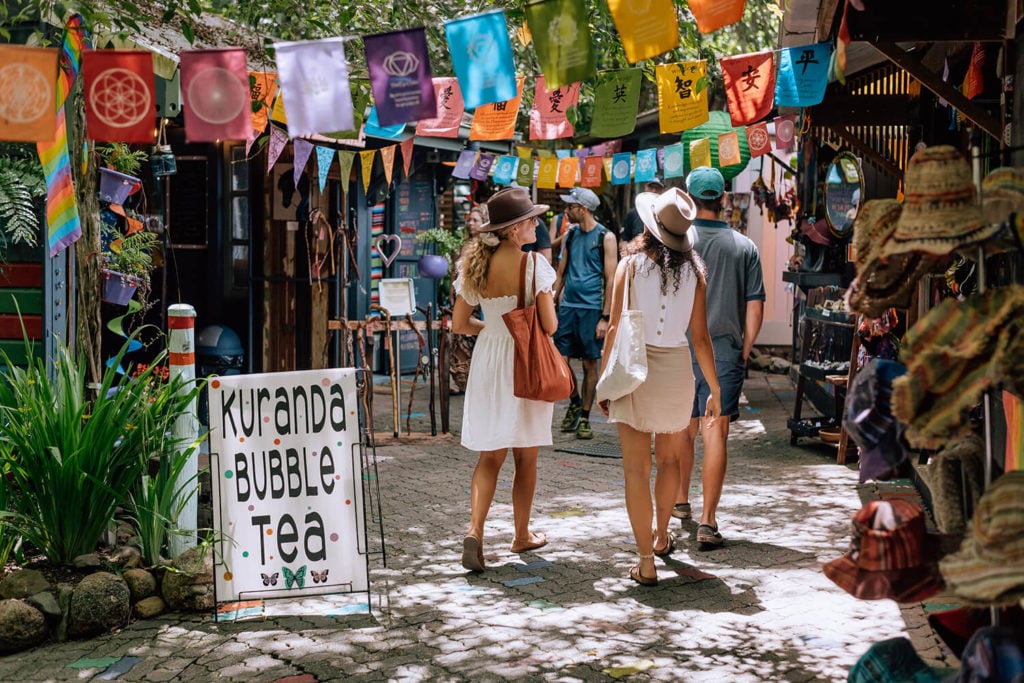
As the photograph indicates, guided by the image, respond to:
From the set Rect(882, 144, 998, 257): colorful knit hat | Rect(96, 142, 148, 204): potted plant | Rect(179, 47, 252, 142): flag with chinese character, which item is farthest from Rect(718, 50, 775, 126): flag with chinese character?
Rect(882, 144, 998, 257): colorful knit hat

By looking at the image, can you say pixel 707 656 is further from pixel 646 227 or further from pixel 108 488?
pixel 108 488

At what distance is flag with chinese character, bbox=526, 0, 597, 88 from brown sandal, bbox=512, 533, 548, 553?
8.30 feet

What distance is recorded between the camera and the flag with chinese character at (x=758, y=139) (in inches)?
440

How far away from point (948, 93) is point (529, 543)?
3.20 metres

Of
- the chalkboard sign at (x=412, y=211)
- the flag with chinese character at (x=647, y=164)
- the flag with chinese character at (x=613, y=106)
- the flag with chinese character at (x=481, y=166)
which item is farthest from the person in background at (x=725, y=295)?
the chalkboard sign at (x=412, y=211)

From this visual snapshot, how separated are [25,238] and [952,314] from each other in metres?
5.86

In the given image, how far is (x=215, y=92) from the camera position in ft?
17.1

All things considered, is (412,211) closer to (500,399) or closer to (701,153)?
(701,153)

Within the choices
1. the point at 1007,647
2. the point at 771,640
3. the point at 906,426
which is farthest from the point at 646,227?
the point at 1007,647

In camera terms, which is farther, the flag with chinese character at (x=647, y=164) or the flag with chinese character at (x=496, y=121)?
the flag with chinese character at (x=647, y=164)

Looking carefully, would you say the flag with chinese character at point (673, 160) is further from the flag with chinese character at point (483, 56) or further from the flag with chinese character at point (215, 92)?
the flag with chinese character at point (215, 92)

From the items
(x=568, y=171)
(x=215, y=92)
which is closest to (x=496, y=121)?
(x=568, y=171)

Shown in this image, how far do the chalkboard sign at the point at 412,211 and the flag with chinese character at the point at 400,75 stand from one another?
9041 millimetres

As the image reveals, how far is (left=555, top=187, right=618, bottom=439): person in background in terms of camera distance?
1020 cm
